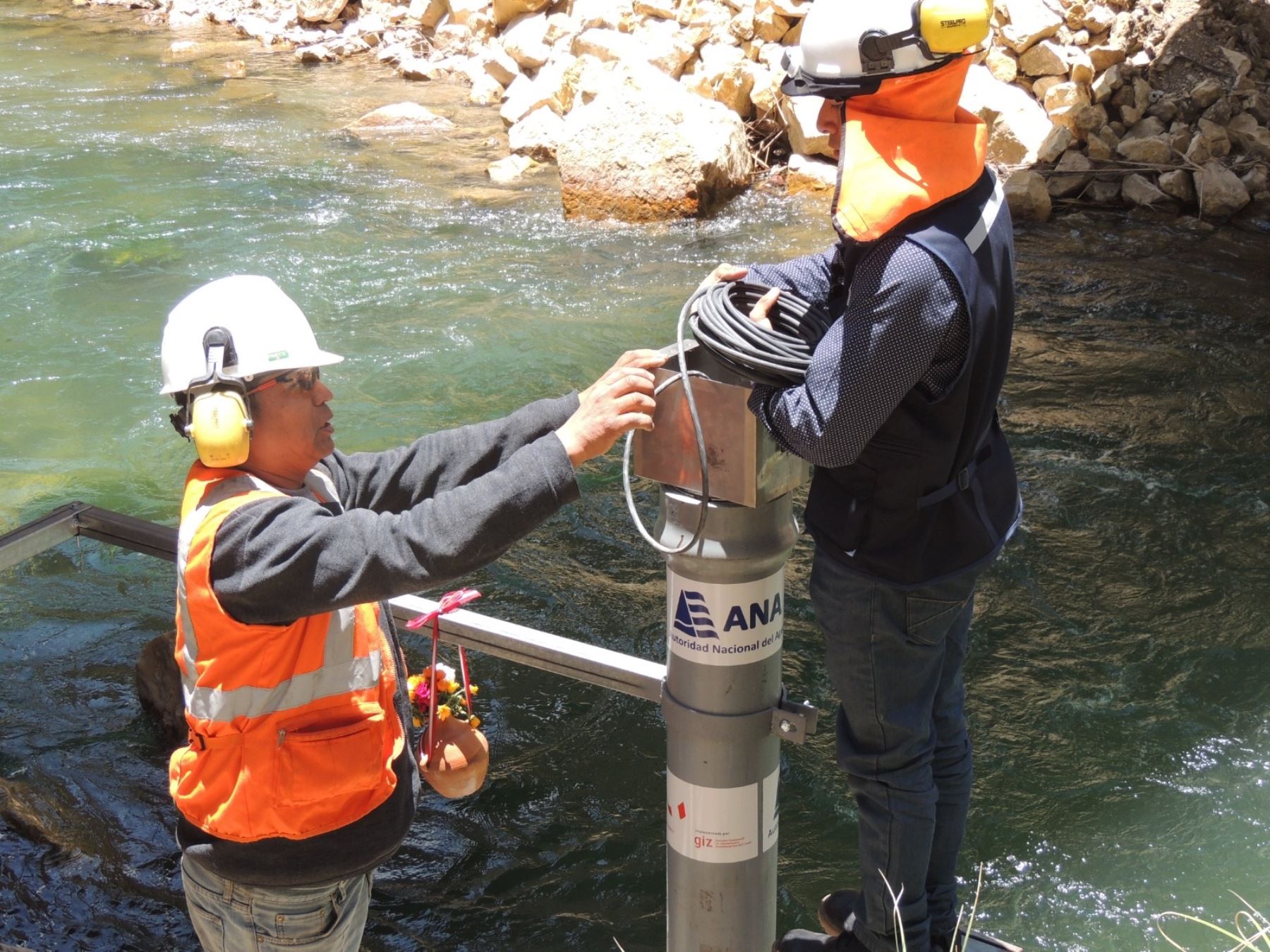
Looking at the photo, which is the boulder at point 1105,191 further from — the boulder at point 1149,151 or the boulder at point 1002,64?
the boulder at point 1002,64

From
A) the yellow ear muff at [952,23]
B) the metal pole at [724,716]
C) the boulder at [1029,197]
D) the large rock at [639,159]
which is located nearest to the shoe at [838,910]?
the metal pole at [724,716]

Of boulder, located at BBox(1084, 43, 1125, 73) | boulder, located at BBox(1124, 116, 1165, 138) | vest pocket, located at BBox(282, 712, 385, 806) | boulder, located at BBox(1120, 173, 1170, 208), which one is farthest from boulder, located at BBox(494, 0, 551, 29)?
vest pocket, located at BBox(282, 712, 385, 806)

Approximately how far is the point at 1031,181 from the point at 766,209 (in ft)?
6.20

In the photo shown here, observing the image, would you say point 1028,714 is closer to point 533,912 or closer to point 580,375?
point 533,912

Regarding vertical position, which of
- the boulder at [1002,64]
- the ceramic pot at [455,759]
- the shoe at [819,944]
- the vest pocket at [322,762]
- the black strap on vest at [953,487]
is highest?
the black strap on vest at [953,487]

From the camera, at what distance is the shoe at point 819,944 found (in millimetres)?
2348

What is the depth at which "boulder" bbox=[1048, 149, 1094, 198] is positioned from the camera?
375 inches

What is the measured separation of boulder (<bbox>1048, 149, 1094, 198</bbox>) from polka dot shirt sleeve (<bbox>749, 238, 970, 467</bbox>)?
8159mm

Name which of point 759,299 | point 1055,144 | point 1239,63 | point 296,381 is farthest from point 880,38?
point 1239,63

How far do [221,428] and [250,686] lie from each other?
1.34ft

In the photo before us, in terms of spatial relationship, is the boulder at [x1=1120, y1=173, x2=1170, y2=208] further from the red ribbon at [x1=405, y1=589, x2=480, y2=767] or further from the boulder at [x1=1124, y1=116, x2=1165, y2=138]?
the red ribbon at [x1=405, y1=589, x2=480, y2=767]

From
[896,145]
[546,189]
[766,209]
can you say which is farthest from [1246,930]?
[546,189]

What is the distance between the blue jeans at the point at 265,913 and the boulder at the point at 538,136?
9194mm

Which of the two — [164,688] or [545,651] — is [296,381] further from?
[164,688]
